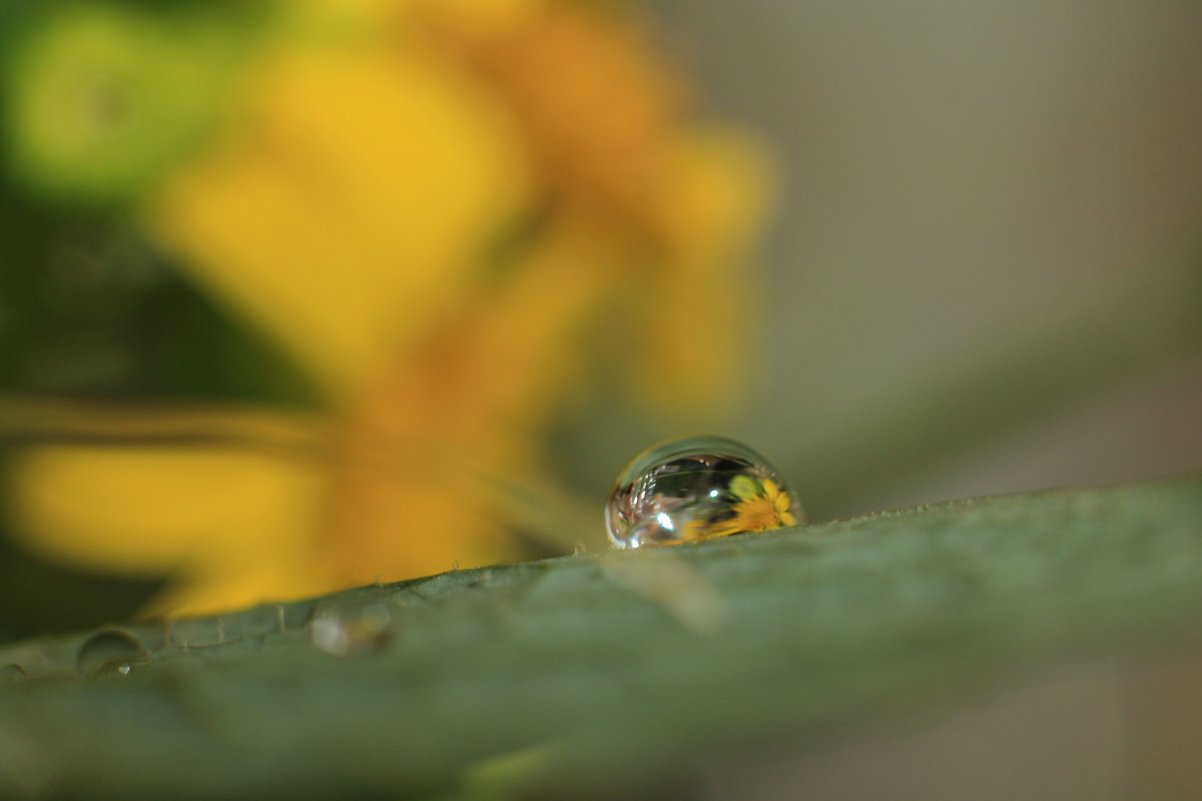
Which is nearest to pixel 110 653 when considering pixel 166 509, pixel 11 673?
pixel 11 673

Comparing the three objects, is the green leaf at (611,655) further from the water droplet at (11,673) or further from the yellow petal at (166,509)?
the yellow petal at (166,509)

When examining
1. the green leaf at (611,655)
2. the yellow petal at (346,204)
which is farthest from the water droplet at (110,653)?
the yellow petal at (346,204)

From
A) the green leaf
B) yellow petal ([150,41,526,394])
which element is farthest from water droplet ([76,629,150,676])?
yellow petal ([150,41,526,394])

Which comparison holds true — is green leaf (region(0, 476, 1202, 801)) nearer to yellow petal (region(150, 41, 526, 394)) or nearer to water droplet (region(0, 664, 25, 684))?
water droplet (region(0, 664, 25, 684))

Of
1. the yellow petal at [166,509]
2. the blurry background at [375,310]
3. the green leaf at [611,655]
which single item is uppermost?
the blurry background at [375,310]

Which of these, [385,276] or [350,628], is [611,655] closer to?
[350,628]
